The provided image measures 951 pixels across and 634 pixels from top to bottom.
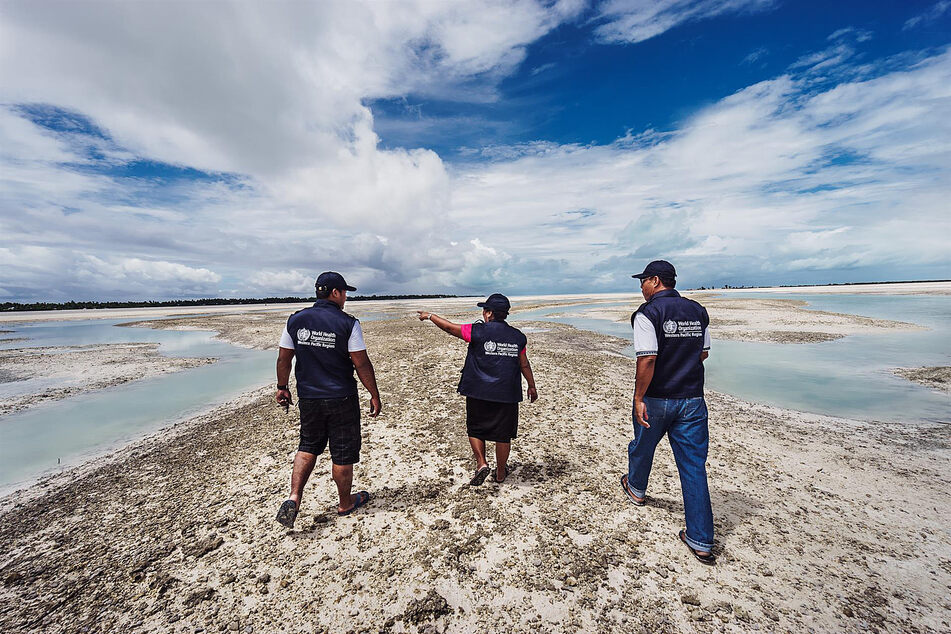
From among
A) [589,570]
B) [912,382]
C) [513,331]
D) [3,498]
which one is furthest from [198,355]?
[912,382]

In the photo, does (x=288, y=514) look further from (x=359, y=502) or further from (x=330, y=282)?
(x=330, y=282)

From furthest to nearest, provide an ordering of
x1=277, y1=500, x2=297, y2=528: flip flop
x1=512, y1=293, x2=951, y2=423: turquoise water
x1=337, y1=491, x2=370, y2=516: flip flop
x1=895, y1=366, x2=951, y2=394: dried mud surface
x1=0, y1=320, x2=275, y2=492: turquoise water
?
x1=895, y1=366, x2=951, y2=394: dried mud surface → x1=512, y1=293, x2=951, y2=423: turquoise water → x1=0, y1=320, x2=275, y2=492: turquoise water → x1=337, y1=491, x2=370, y2=516: flip flop → x1=277, y1=500, x2=297, y2=528: flip flop

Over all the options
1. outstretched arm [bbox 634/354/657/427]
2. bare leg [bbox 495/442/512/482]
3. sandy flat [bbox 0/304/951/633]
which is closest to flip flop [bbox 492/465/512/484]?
bare leg [bbox 495/442/512/482]

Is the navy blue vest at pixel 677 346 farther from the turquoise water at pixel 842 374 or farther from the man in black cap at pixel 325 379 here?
the turquoise water at pixel 842 374

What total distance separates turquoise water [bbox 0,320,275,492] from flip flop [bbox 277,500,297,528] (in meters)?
6.07

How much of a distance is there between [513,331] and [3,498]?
914cm

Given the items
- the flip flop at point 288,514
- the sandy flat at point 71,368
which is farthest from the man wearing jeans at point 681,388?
the sandy flat at point 71,368

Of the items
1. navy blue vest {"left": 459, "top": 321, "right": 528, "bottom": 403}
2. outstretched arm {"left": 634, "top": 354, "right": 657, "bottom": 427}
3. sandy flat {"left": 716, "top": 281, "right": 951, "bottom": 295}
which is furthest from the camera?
sandy flat {"left": 716, "top": 281, "right": 951, "bottom": 295}

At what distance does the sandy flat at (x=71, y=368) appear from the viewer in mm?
12602

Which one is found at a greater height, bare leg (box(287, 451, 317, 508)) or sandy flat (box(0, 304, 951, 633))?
bare leg (box(287, 451, 317, 508))

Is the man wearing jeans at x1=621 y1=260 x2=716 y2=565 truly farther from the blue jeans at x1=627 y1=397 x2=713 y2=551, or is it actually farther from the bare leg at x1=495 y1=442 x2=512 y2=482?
the bare leg at x1=495 y1=442 x2=512 y2=482

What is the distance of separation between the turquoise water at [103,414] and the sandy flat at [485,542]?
126 centimetres

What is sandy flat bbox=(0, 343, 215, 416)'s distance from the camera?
41.3 ft

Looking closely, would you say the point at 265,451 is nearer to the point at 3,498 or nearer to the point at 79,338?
the point at 3,498
